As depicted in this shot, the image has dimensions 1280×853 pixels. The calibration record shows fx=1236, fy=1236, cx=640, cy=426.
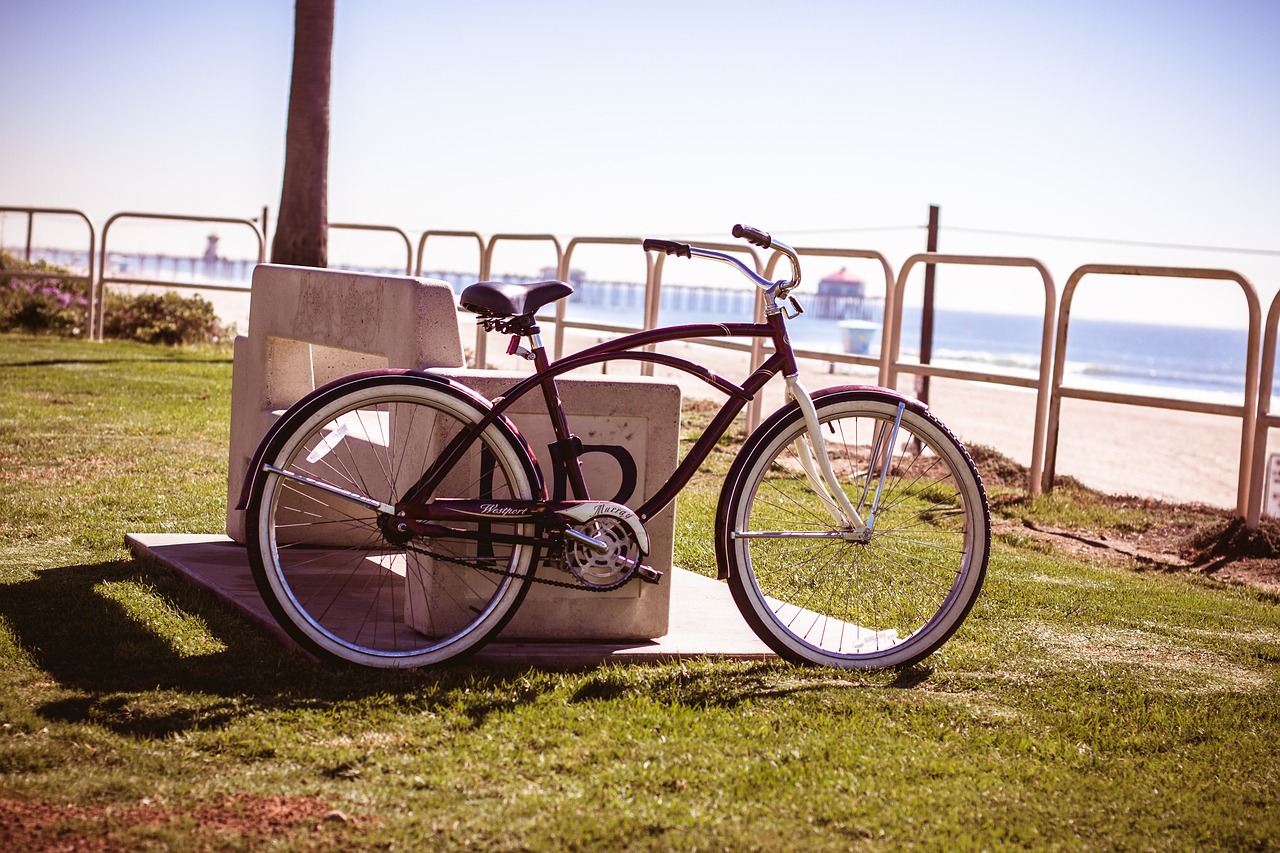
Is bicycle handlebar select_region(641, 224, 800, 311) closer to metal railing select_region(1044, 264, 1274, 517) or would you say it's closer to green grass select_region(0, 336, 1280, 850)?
green grass select_region(0, 336, 1280, 850)

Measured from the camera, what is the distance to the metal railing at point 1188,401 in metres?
6.91

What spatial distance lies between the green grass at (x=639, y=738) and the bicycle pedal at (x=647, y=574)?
10.6 inches

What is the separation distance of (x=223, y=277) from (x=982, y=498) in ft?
415

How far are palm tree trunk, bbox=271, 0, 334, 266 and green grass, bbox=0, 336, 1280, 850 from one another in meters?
8.74

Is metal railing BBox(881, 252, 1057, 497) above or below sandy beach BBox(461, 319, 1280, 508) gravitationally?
above

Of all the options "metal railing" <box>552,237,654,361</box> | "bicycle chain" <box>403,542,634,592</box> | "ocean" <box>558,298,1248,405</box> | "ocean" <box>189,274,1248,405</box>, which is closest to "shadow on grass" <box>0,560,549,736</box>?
"bicycle chain" <box>403,542,634,592</box>

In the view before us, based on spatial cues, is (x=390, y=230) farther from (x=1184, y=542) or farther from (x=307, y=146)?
(x=1184, y=542)

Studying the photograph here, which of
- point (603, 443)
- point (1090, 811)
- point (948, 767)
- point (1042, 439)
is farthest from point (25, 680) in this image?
point (1042, 439)

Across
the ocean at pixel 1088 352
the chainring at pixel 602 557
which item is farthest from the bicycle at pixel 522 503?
the ocean at pixel 1088 352

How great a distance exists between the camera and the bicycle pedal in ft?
12.2

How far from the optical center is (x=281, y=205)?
13.2 metres

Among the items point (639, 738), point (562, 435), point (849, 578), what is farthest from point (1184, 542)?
point (639, 738)

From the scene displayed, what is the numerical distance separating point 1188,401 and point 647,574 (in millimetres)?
5036

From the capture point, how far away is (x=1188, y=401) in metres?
7.50
